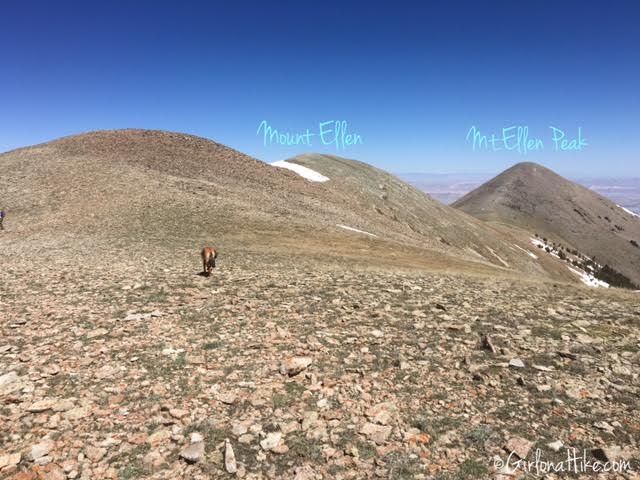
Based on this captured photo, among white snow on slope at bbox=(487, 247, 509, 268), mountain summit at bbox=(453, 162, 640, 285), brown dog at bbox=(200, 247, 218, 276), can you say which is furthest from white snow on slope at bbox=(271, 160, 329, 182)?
mountain summit at bbox=(453, 162, 640, 285)

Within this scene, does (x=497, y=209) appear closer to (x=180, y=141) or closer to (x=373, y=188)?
(x=373, y=188)

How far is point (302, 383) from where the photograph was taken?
848 cm

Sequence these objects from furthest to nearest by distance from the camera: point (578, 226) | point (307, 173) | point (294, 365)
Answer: point (578, 226), point (307, 173), point (294, 365)

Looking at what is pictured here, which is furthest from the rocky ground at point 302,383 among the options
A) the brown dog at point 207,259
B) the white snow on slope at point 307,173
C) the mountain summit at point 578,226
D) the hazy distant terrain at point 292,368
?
the mountain summit at point 578,226

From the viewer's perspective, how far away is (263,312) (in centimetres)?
1255

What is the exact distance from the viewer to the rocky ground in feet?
20.8

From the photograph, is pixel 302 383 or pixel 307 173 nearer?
pixel 302 383

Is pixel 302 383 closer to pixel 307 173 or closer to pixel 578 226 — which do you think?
pixel 307 173

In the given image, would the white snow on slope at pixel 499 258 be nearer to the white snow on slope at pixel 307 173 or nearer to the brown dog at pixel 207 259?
the white snow on slope at pixel 307 173

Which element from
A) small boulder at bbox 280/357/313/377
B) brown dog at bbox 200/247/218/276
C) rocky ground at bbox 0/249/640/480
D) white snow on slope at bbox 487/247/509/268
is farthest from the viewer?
white snow on slope at bbox 487/247/509/268

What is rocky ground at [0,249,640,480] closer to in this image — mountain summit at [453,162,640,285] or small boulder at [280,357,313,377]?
small boulder at [280,357,313,377]

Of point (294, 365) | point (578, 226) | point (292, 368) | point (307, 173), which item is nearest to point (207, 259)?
point (294, 365)

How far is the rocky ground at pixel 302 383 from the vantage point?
20.8 ft

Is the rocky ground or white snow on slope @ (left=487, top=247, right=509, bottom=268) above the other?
the rocky ground
